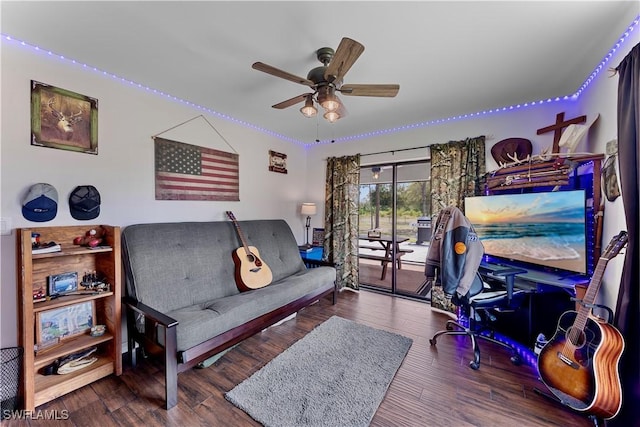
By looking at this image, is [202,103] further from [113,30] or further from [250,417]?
[250,417]

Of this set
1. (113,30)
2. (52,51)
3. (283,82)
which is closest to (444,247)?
(283,82)

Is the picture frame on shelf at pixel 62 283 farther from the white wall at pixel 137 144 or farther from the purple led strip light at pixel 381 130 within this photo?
the purple led strip light at pixel 381 130

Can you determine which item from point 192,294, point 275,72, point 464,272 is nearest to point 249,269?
point 192,294

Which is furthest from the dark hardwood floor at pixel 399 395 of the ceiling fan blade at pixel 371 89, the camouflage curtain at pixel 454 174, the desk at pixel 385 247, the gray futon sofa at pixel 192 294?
the ceiling fan blade at pixel 371 89

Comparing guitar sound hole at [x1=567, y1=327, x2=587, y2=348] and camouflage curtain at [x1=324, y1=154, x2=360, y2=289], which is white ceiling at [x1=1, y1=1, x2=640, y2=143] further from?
guitar sound hole at [x1=567, y1=327, x2=587, y2=348]

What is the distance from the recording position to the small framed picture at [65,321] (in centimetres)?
171

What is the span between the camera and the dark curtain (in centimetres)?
133

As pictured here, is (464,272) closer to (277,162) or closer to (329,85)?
(329,85)

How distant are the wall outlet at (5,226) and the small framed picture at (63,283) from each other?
1.25 feet

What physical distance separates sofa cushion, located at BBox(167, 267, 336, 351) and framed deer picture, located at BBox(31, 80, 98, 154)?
1.54 metres

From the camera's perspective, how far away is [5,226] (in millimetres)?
1637

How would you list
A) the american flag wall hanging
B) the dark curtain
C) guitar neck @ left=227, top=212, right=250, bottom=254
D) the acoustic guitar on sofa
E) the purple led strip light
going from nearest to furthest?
the dark curtain
the purple led strip light
the american flag wall hanging
the acoustic guitar on sofa
guitar neck @ left=227, top=212, right=250, bottom=254

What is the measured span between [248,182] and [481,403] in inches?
125

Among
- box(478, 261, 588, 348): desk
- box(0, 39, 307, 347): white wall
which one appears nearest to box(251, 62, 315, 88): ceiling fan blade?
box(0, 39, 307, 347): white wall
